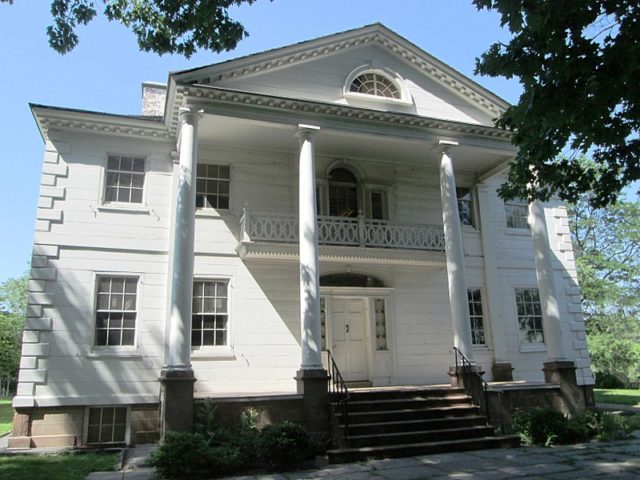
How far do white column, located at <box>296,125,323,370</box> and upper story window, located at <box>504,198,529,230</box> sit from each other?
27.5ft

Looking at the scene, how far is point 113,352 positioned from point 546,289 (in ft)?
37.7

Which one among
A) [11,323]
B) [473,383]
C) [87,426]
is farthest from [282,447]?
[11,323]

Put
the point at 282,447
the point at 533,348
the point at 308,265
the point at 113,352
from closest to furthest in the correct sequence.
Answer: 1. the point at 282,447
2. the point at 308,265
3. the point at 113,352
4. the point at 533,348

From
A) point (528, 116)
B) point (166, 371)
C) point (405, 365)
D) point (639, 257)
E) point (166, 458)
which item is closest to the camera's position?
point (528, 116)

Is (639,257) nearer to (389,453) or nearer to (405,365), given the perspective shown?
(405,365)

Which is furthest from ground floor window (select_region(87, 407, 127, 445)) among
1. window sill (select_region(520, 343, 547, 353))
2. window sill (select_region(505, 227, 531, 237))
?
window sill (select_region(505, 227, 531, 237))

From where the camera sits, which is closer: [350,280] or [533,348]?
[350,280]

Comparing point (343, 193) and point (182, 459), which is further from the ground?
point (343, 193)

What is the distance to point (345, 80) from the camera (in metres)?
14.3

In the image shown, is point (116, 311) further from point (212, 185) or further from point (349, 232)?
point (349, 232)

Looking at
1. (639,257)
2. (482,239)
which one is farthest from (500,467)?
(639,257)

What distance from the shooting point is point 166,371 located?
1040 centimetres

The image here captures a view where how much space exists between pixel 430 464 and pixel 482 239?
375 inches

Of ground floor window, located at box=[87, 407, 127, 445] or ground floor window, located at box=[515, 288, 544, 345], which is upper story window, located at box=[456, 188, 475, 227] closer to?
ground floor window, located at box=[515, 288, 544, 345]
